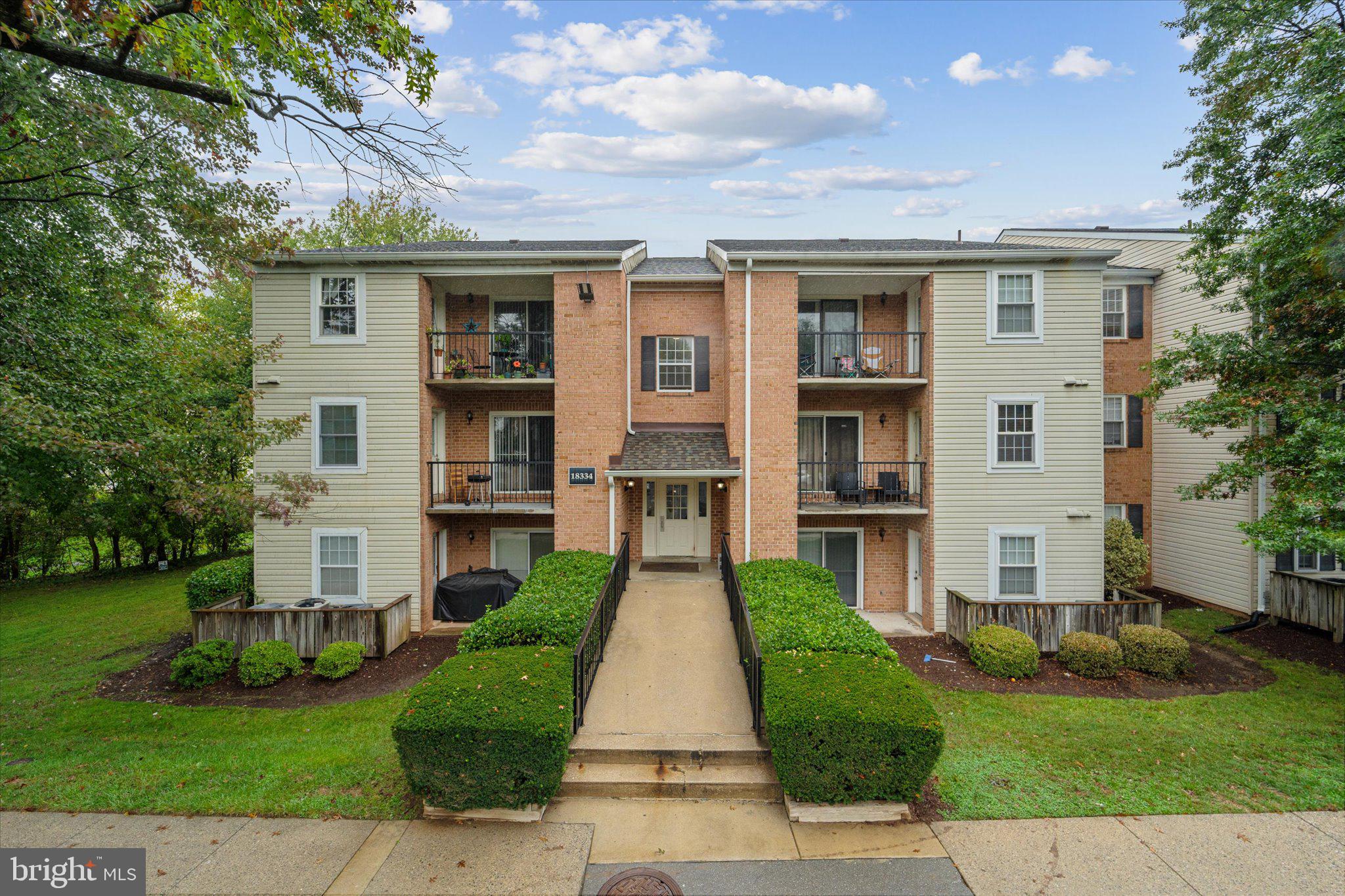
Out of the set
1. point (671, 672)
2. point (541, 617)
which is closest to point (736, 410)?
point (671, 672)

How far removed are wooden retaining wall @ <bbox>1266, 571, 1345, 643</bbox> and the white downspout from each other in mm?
11687

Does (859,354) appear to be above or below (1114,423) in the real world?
above

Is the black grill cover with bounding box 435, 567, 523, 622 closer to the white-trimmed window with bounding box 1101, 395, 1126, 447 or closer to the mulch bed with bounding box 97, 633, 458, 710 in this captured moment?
the mulch bed with bounding box 97, 633, 458, 710

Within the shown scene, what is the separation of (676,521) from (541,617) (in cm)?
677

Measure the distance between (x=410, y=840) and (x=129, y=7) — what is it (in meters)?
7.24

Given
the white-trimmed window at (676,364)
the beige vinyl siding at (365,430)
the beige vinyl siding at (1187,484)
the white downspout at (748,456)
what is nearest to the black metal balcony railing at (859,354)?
the white downspout at (748,456)

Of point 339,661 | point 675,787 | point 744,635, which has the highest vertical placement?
point 744,635

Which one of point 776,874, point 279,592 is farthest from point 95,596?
point 776,874

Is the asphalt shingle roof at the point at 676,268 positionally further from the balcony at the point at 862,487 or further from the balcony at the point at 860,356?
the balcony at the point at 862,487

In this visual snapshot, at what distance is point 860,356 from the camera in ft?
42.6

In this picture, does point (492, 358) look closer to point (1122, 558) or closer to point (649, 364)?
point (649, 364)

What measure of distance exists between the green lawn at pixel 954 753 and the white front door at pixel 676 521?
Answer: 19.8 feet

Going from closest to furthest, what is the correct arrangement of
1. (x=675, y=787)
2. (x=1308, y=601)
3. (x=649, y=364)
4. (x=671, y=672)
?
(x=675, y=787) < (x=671, y=672) < (x=1308, y=601) < (x=649, y=364)

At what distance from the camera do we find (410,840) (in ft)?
16.5
